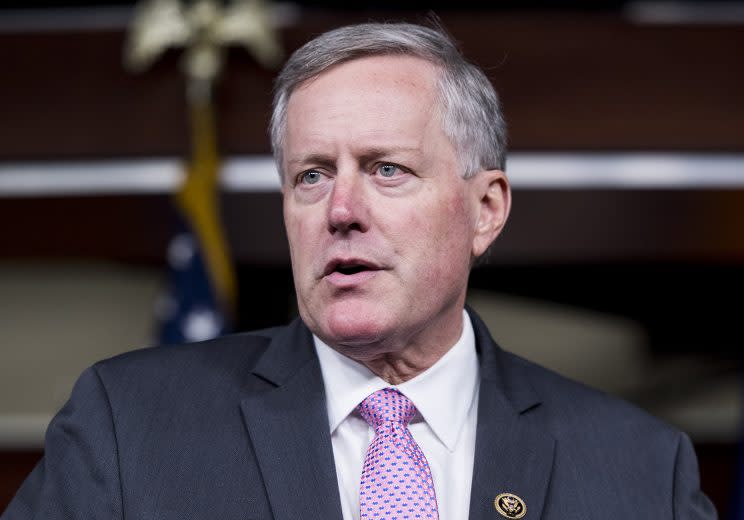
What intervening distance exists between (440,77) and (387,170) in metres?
0.21

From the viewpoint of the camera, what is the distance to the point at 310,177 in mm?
1668

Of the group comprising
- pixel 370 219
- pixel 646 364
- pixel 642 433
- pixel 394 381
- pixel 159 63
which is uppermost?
pixel 159 63

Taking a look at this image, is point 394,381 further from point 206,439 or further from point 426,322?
point 206,439

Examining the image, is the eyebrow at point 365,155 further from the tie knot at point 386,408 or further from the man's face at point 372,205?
the tie knot at point 386,408

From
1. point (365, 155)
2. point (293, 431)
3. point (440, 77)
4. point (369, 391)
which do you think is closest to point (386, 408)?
point (369, 391)

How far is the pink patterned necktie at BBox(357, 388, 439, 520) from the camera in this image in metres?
1.54

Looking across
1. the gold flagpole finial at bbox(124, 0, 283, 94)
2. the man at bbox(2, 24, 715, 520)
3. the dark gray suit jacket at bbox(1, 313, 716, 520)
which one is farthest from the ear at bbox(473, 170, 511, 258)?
the gold flagpole finial at bbox(124, 0, 283, 94)

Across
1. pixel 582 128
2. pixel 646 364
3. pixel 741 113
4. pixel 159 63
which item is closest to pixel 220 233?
pixel 159 63

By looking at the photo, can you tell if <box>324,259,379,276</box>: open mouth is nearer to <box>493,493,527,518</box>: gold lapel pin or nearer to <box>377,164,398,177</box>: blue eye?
<box>377,164,398,177</box>: blue eye

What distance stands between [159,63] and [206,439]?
2.45m

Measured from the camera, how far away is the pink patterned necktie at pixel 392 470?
154cm

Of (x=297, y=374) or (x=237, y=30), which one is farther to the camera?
(x=237, y=30)

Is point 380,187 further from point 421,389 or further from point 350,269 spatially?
point 421,389

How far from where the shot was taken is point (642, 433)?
179 centimetres
